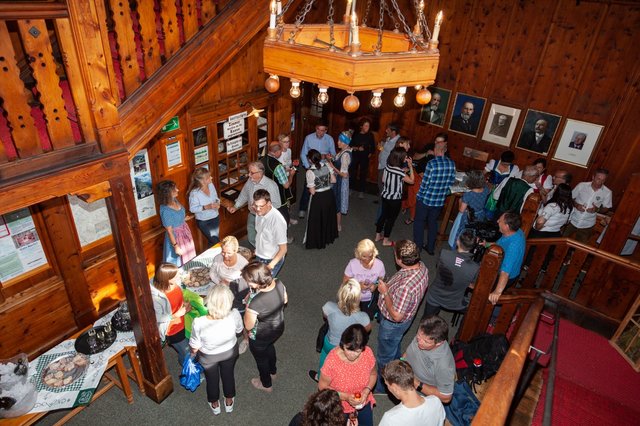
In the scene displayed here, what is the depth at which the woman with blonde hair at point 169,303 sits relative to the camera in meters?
4.21

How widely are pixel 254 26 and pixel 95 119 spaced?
2.17 meters

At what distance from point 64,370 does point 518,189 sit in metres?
6.69

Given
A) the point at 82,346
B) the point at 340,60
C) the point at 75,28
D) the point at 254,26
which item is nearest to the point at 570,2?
the point at 254,26

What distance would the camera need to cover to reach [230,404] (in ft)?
14.8

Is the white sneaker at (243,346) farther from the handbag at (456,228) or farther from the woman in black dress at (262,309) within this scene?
the handbag at (456,228)

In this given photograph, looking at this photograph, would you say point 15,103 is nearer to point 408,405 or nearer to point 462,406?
point 408,405

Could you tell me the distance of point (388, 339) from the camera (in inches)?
182

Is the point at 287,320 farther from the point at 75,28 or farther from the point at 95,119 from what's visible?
the point at 75,28

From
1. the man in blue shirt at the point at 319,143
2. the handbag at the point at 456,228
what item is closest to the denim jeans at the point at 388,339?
the handbag at the point at 456,228

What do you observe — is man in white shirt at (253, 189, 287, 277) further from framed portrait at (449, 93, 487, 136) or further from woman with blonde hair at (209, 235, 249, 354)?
framed portrait at (449, 93, 487, 136)

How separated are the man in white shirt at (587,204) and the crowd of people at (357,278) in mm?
17

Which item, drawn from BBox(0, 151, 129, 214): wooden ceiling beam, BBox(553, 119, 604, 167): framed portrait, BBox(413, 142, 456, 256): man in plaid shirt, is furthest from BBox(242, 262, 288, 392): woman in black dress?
BBox(553, 119, 604, 167): framed portrait

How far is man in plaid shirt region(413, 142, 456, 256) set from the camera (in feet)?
21.3

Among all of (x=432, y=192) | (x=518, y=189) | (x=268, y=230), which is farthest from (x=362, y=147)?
(x=268, y=230)
